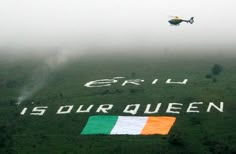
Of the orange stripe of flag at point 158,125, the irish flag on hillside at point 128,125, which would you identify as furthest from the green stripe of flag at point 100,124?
the orange stripe of flag at point 158,125

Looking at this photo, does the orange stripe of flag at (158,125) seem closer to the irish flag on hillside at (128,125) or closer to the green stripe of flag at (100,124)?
the irish flag on hillside at (128,125)

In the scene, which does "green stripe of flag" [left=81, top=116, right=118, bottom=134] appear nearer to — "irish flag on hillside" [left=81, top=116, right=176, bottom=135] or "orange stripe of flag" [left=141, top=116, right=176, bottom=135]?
"irish flag on hillside" [left=81, top=116, right=176, bottom=135]

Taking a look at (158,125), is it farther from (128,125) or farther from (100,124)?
(100,124)

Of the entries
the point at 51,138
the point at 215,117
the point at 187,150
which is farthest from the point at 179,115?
the point at 51,138

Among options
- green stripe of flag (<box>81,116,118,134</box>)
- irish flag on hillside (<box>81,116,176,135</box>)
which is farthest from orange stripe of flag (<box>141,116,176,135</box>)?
green stripe of flag (<box>81,116,118,134</box>)

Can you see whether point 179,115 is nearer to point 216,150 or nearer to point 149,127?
point 149,127

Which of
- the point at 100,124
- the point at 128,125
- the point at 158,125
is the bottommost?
the point at 158,125

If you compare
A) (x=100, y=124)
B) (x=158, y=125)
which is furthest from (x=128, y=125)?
(x=158, y=125)
